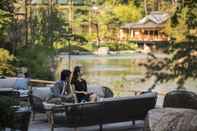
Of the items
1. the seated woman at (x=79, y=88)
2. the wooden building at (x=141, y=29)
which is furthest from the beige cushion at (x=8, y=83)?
the wooden building at (x=141, y=29)

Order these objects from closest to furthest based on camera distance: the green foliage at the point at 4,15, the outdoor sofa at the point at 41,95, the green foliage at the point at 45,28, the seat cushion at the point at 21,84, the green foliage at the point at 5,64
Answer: the outdoor sofa at the point at 41,95 < the seat cushion at the point at 21,84 < the green foliage at the point at 4,15 < the green foliage at the point at 5,64 < the green foliage at the point at 45,28

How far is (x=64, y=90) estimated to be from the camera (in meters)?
11.5

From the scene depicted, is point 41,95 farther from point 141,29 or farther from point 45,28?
point 141,29

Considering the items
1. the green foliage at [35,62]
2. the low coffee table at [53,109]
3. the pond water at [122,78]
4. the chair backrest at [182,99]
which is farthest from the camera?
the green foliage at [35,62]

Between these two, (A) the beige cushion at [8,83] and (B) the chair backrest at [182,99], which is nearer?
(B) the chair backrest at [182,99]

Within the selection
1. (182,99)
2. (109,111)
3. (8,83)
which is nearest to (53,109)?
(109,111)

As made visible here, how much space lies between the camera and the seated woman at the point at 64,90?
1117 centimetres

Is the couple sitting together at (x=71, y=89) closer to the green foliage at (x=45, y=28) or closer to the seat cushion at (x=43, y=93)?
the seat cushion at (x=43, y=93)

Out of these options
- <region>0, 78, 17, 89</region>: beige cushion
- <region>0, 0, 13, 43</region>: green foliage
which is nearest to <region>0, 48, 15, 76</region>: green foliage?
<region>0, 0, 13, 43</region>: green foliage

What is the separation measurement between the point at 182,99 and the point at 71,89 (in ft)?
8.50

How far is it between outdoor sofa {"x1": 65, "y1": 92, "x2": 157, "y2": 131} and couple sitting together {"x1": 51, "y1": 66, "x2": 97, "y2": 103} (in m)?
0.79

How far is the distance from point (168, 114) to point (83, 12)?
Result: 70.5m

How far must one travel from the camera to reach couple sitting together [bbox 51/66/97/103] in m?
11.2

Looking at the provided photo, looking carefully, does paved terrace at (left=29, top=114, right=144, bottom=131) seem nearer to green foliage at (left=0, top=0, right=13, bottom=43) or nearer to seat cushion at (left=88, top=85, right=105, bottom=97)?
seat cushion at (left=88, top=85, right=105, bottom=97)
